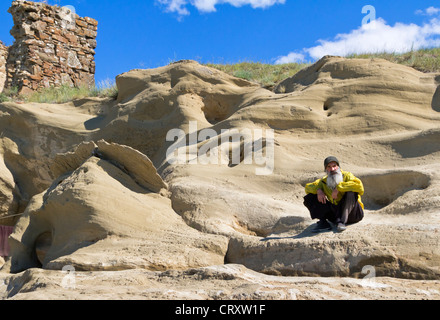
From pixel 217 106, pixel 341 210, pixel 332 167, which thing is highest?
pixel 217 106

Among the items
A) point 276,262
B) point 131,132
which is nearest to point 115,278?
point 276,262

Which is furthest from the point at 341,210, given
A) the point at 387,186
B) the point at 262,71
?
the point at 262,71

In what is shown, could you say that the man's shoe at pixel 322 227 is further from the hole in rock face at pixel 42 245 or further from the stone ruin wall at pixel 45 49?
the stone ruin wall at pixel 45 49

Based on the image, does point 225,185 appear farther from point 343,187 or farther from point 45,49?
point 45,49

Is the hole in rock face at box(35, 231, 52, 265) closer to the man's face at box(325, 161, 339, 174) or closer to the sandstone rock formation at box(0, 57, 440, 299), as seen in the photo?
the sandstone rock formation at box(0, 57, 440, 299)

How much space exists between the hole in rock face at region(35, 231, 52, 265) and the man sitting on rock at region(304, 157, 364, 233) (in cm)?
280

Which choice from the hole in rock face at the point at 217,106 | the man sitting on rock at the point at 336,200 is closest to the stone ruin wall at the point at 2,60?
the hole in rock face at the point at 217,106

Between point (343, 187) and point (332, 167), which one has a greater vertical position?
point (332, 167)

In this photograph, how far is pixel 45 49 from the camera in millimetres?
12750

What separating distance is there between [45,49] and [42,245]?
8871 millimetres

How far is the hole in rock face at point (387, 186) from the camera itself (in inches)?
187

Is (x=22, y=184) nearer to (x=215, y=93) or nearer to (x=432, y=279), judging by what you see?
(x=215, y=93)

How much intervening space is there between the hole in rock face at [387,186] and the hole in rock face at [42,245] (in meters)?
3.35

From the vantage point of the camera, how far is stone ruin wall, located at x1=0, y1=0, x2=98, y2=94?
1245cm
